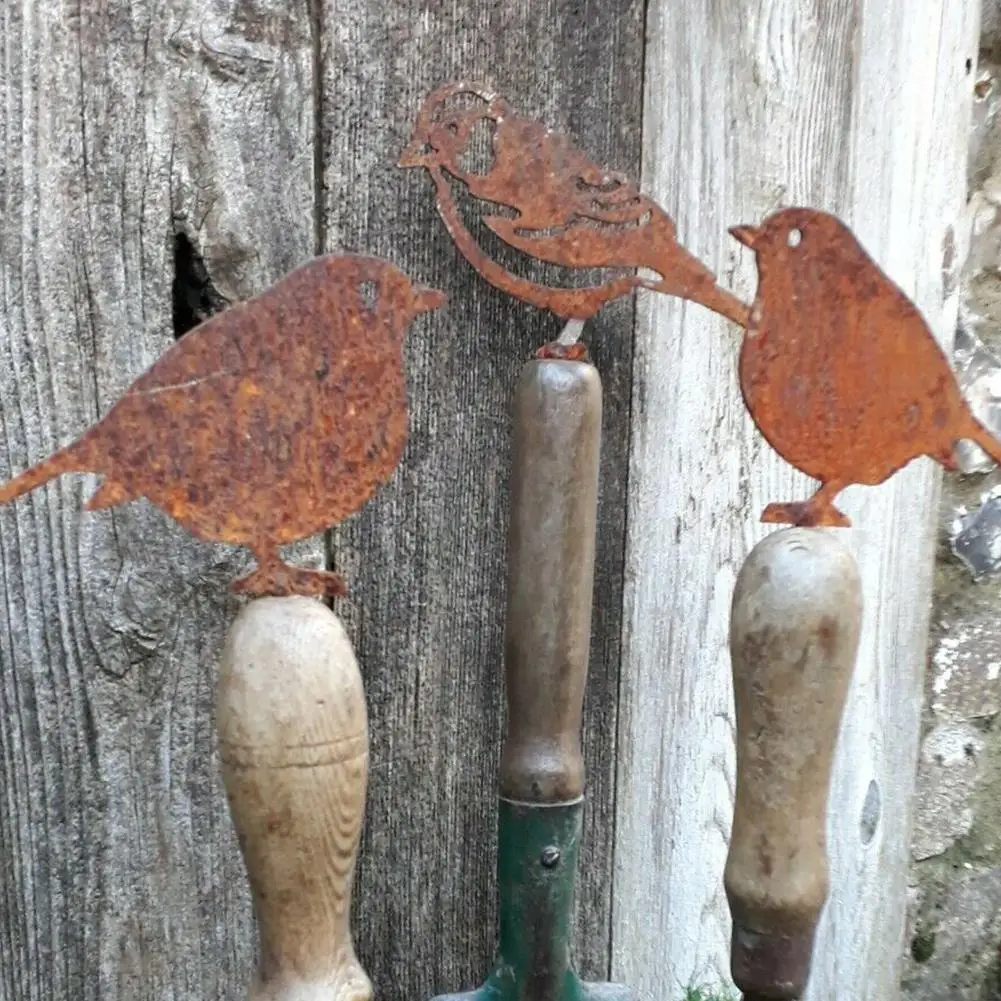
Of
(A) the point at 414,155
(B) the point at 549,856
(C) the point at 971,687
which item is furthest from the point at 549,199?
(C) the point at 971,687

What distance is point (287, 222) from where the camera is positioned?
523 mm

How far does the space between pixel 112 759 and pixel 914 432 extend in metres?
0.39

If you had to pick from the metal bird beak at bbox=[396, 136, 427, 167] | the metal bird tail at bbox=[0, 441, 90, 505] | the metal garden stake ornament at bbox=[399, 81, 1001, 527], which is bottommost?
the metal bird tail at bbox=[0, 441, 90, 505]

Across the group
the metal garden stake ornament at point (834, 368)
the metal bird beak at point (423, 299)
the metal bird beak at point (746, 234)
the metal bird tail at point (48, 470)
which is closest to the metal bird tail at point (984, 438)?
the metal garden stake ornament at point (834, 368)

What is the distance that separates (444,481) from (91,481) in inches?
6.6

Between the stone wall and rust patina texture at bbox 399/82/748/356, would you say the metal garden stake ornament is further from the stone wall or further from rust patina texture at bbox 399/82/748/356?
the stone wall

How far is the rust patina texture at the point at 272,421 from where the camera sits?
392mm

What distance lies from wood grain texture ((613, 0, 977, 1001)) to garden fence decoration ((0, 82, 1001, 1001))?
0.10 metres

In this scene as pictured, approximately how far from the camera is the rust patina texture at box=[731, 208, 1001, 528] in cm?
46

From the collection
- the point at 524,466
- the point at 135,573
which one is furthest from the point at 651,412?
the point at 135,573

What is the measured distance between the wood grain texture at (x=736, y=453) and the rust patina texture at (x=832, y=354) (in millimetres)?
137

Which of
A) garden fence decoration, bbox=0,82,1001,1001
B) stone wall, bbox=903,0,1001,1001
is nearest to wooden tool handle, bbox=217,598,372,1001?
garden fence decoration, bbox=0,82,1001,1001

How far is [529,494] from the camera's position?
19.3 inches

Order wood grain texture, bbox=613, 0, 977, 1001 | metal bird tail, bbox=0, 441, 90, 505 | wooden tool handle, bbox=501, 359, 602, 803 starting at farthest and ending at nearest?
wood grain texture, bbox=613, 0, 977, 1001 < wooden tool handle, bbox=501, 359, 602, 803 < metal bird tail, bbox=0, 441, 90, 505
